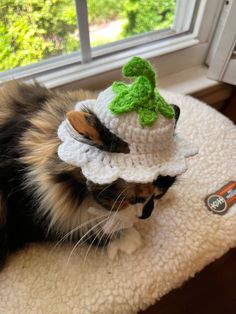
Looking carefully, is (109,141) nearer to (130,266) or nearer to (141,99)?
(141,99)

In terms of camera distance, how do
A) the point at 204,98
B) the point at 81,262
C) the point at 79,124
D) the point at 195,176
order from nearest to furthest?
1. the point at 79,124
2. the point at 81,262
3. the point at 195,176
4. the point at 204,98

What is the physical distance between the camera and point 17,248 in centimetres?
67

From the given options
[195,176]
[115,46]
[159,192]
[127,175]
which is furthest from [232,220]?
[115,46]

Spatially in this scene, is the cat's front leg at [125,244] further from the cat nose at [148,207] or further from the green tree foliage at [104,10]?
the green tree foliage at [104,10]

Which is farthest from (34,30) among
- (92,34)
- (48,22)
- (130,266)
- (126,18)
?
(130,266)

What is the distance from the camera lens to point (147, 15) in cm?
99

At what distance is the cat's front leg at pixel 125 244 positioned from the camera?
26.3 inches

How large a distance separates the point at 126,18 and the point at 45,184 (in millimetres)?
628

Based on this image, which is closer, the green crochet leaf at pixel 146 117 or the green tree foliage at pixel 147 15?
the green crochet leaf at pixel 146 117

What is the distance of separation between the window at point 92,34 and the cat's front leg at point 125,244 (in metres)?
0.43

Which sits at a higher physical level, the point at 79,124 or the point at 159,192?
the point at 79,124

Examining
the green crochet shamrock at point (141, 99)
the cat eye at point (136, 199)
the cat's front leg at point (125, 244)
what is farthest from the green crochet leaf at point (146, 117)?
the cat's front leg at point (125, 244)

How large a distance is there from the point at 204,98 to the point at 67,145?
73cm

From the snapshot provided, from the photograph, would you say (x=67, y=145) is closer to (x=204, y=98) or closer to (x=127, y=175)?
(x=127, y=175)
